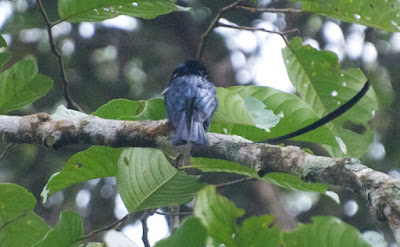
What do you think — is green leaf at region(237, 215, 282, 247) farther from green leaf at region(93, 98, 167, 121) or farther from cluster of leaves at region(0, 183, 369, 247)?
green leaf at region(93, 98, 167, 121)

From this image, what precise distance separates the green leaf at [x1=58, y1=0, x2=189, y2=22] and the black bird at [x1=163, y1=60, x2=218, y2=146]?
0.30 meters

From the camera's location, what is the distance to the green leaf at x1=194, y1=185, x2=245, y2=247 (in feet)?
3.68

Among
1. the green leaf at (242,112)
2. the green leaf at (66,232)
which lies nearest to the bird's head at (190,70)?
the green leaf at (242,112)

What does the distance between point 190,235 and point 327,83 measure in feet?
4.16

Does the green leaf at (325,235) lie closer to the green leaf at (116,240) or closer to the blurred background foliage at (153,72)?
the green leaf at (116,240)

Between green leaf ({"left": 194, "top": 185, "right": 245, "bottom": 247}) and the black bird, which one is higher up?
green leaf ({"left": 194, "top": 185, "right": 245, "bottom": 247})

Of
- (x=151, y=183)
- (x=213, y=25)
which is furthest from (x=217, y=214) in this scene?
(x=213, y=25)

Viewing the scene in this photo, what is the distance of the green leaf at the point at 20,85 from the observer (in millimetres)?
2229

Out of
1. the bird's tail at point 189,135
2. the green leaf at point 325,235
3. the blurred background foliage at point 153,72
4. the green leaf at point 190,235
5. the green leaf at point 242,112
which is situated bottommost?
the blurred background foliage at point 153,72

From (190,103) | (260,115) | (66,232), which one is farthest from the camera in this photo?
(190,103)

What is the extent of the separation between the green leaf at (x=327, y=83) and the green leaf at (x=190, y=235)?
1132 millimetres

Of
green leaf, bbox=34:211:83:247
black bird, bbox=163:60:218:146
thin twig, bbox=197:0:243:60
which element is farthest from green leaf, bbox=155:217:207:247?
thin twig, bbox=197:0:243:60

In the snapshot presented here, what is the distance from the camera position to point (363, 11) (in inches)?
79.2

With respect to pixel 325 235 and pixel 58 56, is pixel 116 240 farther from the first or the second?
pixel 58 56
